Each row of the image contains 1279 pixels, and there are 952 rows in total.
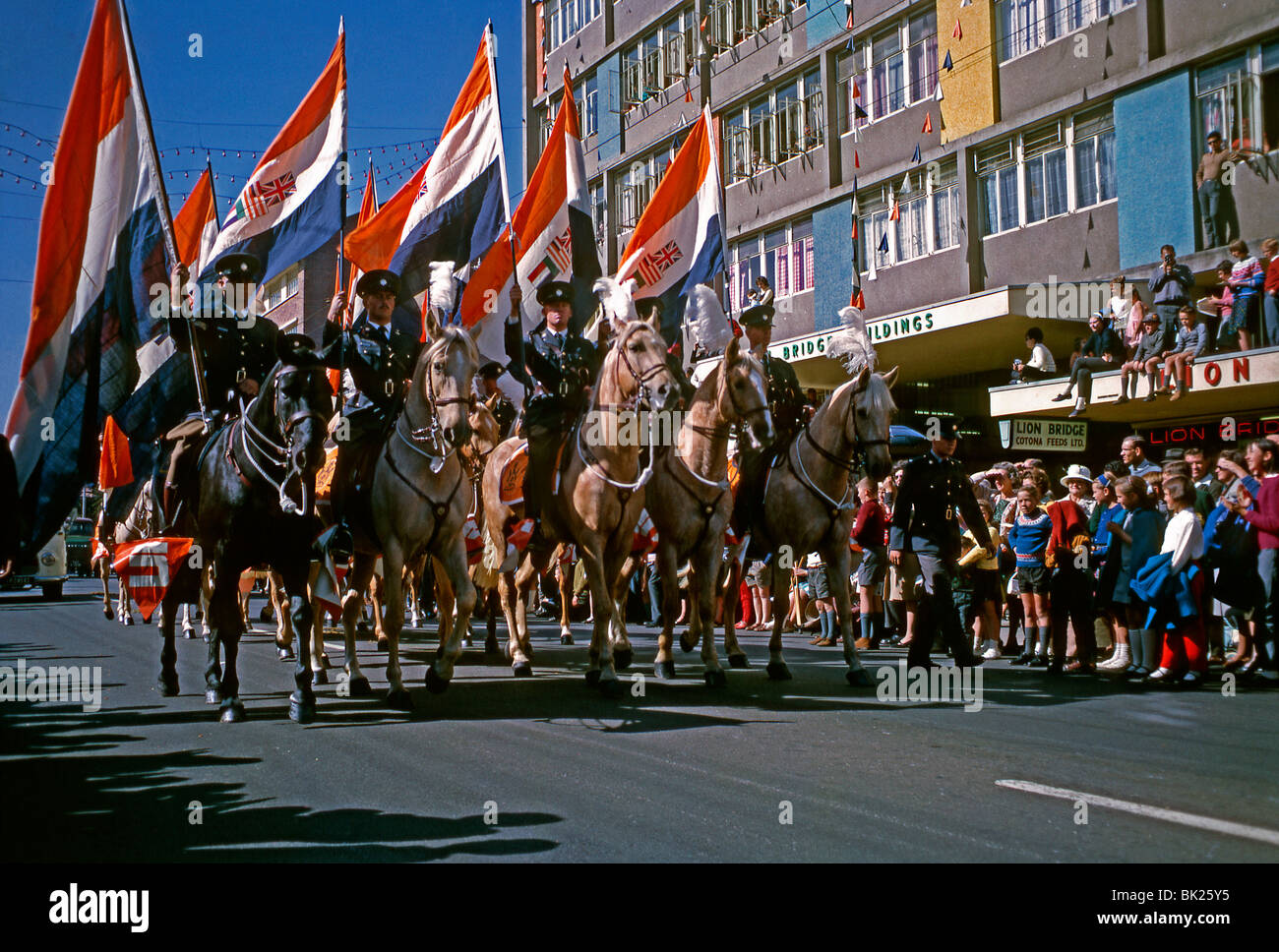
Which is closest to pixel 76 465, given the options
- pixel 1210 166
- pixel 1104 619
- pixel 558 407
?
pixel 558 407

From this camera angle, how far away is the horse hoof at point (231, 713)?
8.05 metres

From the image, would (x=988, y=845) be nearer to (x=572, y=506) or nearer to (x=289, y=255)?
(x=572, y=506)

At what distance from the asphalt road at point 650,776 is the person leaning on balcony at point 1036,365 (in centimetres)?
1042

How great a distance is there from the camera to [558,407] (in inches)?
419

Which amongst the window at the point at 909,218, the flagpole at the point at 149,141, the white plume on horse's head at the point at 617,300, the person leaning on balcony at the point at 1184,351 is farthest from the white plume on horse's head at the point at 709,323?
the window at the point at 909,218

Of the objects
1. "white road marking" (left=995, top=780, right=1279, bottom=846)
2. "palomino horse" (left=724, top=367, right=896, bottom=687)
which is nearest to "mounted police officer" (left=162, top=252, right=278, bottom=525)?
"palomino horse" (left=724, top=367, right=896, bottom=687)

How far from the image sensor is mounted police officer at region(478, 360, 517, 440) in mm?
12836

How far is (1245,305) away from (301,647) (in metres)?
14.1

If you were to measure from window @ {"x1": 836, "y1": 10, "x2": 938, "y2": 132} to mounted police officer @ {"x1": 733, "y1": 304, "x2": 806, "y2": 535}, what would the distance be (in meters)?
16.9

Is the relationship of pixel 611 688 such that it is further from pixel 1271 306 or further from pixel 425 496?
pixel 1271 306

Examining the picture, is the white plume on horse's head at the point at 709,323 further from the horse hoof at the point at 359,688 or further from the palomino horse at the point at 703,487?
the horse hoof at the point at 359,688

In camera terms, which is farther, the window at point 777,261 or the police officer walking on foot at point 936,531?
the window at point 777,261
